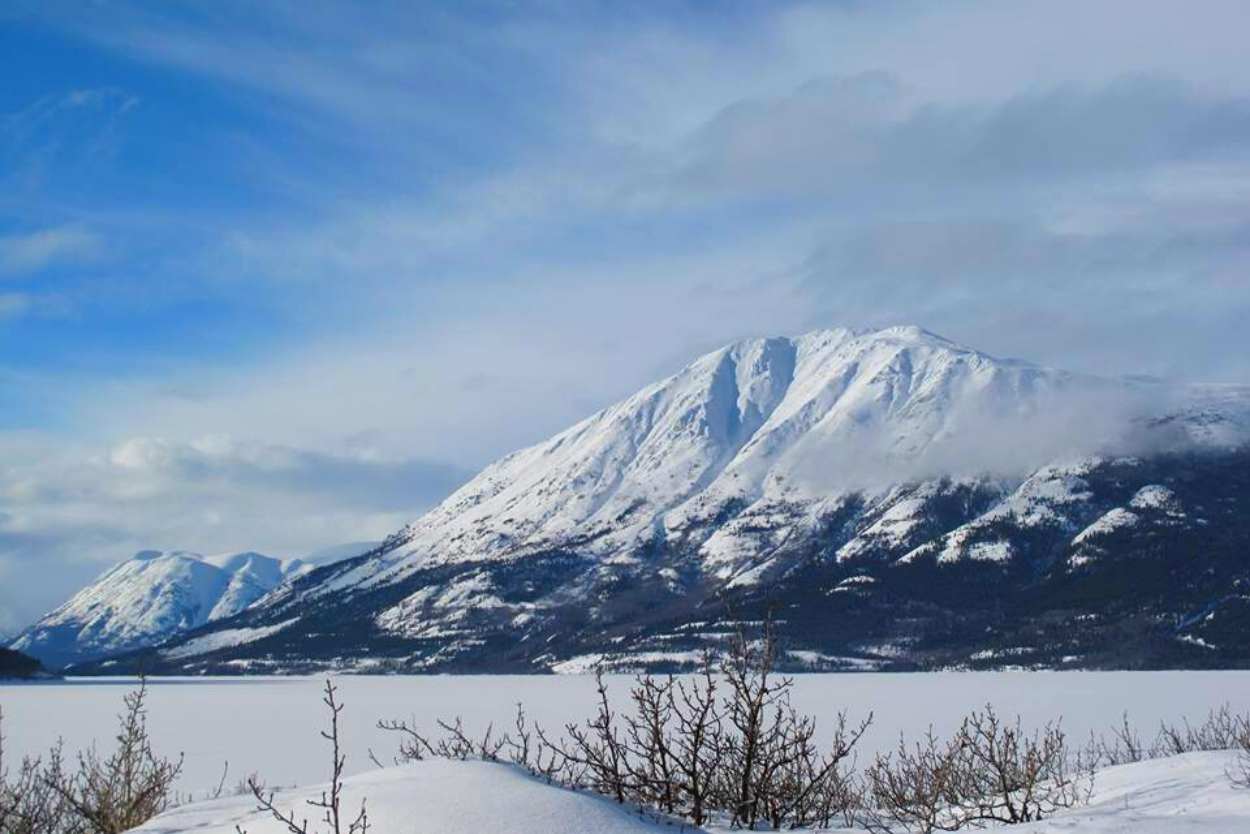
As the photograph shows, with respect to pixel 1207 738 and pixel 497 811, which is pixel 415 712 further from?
pixel 497 811

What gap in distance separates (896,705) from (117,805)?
62330 mm

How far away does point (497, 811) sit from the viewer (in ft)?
28.6

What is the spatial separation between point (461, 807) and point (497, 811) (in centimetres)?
29

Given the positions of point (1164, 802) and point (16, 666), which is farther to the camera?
point (16, 666)

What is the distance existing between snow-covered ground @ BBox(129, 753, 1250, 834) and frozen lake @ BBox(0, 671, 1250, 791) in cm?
2687

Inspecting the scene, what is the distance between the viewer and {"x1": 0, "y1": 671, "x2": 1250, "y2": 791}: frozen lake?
47656 mm

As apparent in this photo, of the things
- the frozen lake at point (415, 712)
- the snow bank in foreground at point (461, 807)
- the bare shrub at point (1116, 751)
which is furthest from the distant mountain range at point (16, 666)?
the snow bank in foreground at point (461, 807)

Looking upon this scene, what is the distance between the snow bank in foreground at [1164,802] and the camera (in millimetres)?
9055

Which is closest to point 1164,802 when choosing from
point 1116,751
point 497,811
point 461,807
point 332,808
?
point 497,811

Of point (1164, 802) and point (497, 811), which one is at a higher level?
point (497, 811)

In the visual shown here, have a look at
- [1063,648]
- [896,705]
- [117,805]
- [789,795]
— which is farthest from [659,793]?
[1063,648]

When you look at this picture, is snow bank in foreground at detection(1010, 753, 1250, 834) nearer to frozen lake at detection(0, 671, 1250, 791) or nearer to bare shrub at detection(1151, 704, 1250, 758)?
bare shrub at detection(1151, 704, 1250, 758)

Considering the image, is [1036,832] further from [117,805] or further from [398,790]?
[117,805]

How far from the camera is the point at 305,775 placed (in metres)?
39.1
